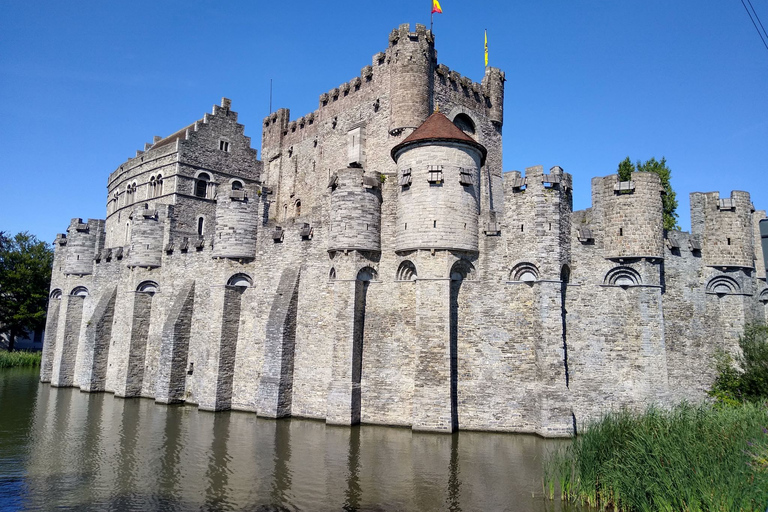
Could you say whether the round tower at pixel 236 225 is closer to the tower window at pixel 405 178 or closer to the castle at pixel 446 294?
the castle at pixel 446 294

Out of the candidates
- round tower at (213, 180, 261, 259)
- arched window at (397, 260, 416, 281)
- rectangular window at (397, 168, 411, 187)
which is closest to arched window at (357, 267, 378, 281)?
arched window at (397, 260, 416, 281)

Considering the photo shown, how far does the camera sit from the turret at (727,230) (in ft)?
62.3

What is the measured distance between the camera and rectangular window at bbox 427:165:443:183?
18.9 meters

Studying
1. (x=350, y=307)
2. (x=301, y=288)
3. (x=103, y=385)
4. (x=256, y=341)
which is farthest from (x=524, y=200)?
(x=103, y=385)

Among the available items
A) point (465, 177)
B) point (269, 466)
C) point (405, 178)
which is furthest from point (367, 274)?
point (269, 466)

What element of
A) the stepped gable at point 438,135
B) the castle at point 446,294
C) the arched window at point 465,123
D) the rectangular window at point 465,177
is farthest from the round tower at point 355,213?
the arched window at point 465,123

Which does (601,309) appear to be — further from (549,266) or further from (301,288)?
(301,288)

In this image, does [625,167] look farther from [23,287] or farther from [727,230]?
[23,287]

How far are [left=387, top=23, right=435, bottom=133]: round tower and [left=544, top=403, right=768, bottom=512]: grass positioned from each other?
15.9m

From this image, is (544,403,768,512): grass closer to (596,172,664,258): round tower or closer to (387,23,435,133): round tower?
(596,172,664,258): round tower

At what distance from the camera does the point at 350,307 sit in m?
19.8

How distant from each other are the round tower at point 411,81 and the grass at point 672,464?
627 inches

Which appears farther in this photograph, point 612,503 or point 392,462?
point 392,462

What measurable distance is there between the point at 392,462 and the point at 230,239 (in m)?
13.2
